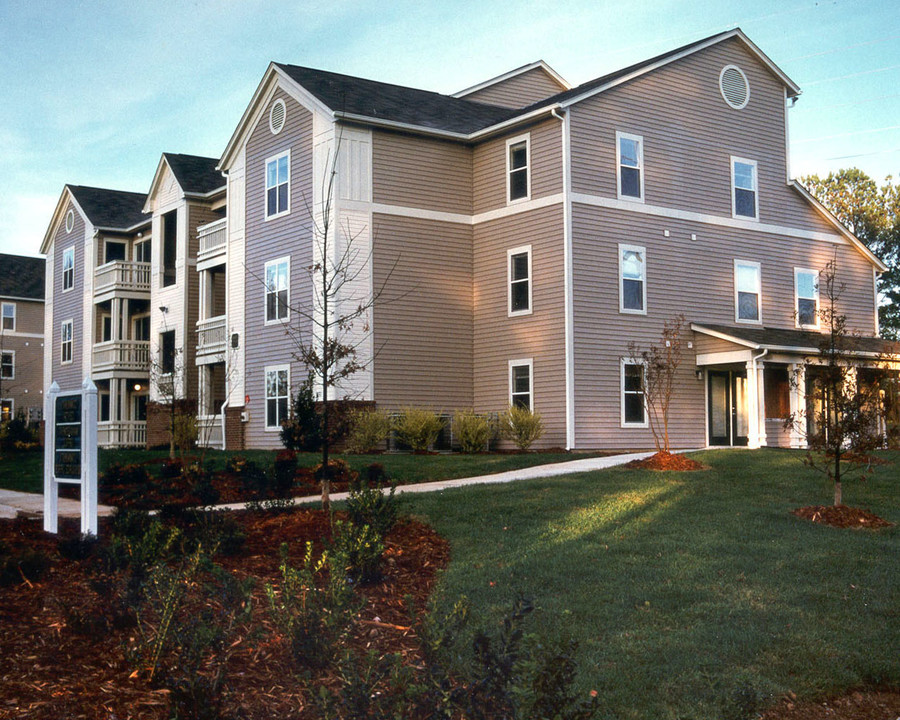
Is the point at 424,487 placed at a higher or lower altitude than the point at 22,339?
lower

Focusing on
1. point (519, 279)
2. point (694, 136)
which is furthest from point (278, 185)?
point (694, 136)

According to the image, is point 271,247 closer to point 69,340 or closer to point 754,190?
point 754,190

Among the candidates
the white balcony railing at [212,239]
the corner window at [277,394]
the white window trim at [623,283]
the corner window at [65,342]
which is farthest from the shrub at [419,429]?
the corner window at [65,342]

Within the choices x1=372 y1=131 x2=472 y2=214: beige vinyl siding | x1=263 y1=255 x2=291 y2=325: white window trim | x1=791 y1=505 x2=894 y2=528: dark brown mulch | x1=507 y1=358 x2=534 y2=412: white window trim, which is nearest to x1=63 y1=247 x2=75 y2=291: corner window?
x1=263 y1=255 x2=291 y2=325: white window trim

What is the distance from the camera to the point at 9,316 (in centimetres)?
5125

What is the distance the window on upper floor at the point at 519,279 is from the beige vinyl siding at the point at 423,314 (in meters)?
1.50

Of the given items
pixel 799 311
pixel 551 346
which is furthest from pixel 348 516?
pixel 799 311

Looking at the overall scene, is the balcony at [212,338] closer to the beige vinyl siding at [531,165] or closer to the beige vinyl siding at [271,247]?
the beige vinyl siding at [271,247]

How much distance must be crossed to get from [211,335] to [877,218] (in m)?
31.6

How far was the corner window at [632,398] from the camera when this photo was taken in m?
23.0

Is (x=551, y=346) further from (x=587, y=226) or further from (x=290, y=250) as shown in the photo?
(x=290, y=250)

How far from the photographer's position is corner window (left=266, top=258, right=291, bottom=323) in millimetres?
24781

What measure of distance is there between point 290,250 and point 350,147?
3.10 m

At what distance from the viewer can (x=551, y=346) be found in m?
22.5
